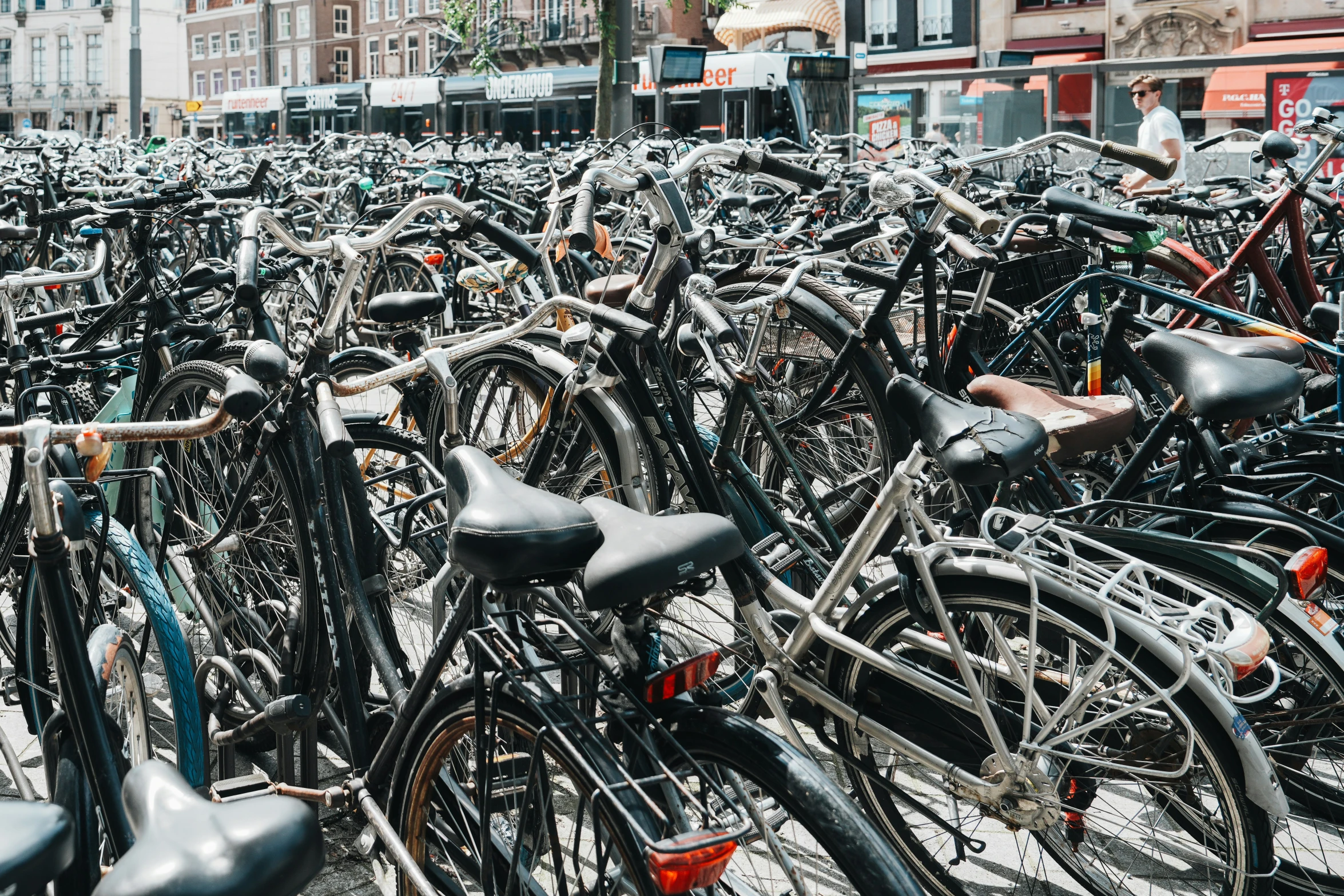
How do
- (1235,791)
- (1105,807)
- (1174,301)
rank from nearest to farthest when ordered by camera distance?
(1235,791) → (1105,807) → (1174,301)

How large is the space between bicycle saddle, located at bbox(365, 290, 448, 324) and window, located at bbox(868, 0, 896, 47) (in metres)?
34.4

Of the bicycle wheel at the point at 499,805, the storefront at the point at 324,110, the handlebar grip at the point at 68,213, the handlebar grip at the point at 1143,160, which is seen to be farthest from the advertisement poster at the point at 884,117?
the storefront at the point at 324,110

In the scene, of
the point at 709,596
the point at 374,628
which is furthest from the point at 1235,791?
the point at 709,596

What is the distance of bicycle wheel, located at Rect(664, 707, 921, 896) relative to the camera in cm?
176

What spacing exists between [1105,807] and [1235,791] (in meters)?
0.77

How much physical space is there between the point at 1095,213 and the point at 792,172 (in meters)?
1.05

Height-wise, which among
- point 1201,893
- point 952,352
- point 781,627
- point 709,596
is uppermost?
point 952,352

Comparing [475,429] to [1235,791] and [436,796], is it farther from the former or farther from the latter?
[1235,791]

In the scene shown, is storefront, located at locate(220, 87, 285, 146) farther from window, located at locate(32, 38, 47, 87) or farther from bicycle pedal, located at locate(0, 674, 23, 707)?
window, located at locate(32, 38, 47, 87)

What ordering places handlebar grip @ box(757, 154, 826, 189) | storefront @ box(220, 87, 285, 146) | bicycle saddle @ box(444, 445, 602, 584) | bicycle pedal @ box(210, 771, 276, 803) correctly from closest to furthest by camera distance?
bicycle saddle @ box(444, 445, 602, 584) < bicycle pedal @ box(210, 771, 276, 803) < handlebar grip @ box(757, 154, 826, 189) < storefront @ box(220, 87, 285, 146)

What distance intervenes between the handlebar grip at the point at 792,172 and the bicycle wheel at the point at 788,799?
1.61 meters

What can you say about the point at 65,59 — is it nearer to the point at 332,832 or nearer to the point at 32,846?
the point at 332,832

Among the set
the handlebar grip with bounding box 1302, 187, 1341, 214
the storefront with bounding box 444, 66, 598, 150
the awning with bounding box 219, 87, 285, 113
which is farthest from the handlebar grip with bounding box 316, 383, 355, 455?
the awning with bounding box 219, 87, 285, 113

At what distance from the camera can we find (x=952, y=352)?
13.5 feet
